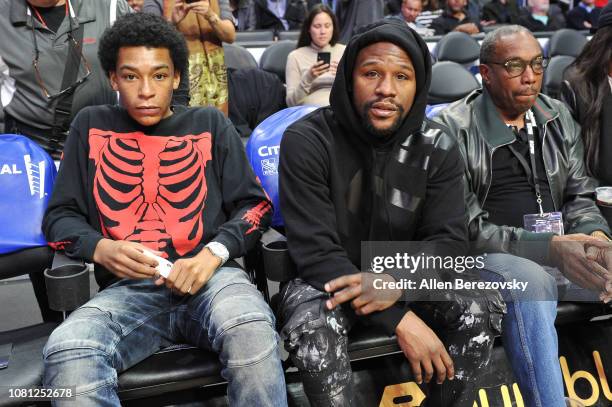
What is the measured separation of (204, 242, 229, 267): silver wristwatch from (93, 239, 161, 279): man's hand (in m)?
0.19

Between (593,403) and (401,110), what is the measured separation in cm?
141

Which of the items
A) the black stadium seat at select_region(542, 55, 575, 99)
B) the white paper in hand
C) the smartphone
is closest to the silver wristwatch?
the white paper in hand

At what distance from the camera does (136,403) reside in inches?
92.1

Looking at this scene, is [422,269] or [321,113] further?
[321,113]

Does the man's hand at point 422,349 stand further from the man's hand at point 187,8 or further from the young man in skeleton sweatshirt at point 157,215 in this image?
the man's hand at point 187,8

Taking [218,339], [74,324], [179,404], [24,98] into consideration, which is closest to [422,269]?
[218,339]

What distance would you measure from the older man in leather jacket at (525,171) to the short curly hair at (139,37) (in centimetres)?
110

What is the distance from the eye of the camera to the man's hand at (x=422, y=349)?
2176 mm

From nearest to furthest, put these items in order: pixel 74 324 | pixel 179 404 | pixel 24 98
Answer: pixel 74 324 < pixel 179 404 < pixel 24 98

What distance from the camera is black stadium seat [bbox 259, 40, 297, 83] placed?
5836mm

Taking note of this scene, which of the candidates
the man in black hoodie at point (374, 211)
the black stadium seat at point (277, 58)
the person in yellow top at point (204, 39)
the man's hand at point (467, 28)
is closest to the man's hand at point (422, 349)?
the man in black hoodie at point (374, 211)

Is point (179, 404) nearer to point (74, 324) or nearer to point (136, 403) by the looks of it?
point (136, 403)
